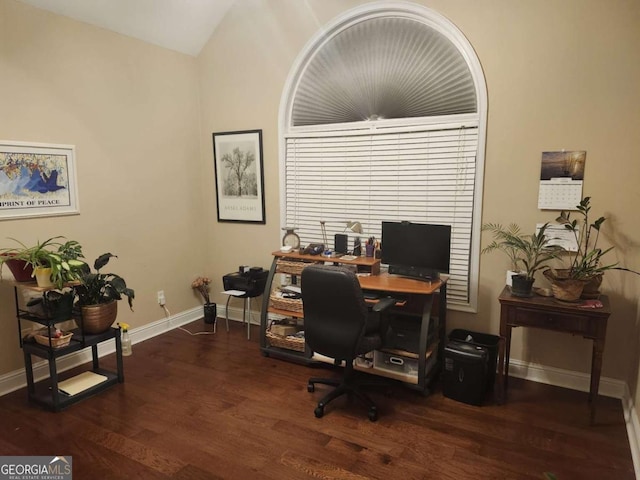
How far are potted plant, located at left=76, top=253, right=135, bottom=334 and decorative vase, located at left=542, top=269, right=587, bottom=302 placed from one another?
2833mm

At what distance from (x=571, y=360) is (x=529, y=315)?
670 mm

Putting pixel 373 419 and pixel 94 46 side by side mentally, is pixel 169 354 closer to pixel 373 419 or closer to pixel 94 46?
pixel 373 419

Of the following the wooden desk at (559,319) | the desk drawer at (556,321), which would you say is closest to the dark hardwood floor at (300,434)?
the wooden desk at (559,319)

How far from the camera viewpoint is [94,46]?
338cm

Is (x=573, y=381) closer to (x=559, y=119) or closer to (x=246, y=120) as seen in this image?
(x=559, y=119)

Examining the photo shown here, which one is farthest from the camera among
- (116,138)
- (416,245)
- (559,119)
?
(116,138)

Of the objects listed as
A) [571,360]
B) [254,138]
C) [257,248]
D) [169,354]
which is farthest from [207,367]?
[571,360]

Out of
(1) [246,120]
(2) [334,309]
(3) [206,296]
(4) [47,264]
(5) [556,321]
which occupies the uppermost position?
(1) [246,120]

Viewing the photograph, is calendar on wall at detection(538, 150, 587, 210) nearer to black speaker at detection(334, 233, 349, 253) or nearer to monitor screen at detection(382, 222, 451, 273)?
monitor screen at detection(382, 222, 451, 273)

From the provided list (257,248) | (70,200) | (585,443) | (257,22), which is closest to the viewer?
(585,443)

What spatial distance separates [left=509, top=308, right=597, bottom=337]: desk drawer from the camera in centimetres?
255

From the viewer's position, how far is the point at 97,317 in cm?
293

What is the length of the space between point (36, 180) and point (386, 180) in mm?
2661

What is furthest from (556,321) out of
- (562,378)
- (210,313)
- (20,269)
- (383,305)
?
(20,269)
